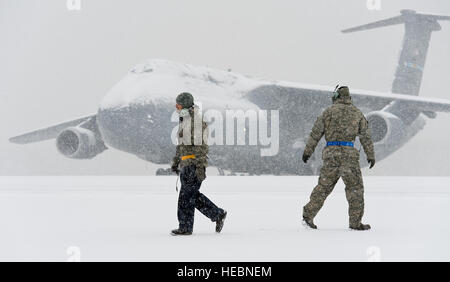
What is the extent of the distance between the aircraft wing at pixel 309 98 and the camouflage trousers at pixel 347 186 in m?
11.8

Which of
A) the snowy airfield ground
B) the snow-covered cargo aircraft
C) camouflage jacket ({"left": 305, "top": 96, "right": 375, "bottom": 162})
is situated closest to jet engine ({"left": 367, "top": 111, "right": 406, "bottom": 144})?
the snow-covered cargo aircraft

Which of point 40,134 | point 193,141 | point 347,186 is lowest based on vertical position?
point 40,134

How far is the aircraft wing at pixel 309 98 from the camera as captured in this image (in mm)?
16547

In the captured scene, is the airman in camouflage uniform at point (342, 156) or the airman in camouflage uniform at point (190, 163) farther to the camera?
the airman in camouflage uniform at point (342, 156)

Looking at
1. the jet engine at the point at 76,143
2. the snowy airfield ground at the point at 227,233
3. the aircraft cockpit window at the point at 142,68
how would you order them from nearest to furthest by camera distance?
the snowy airfield ground at the point at 227,233
the aircraft cockpit window at the point at 142,68
the jet engine at the point at 76,143

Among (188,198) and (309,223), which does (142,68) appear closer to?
(309,223)

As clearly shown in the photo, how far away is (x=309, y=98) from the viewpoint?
16.9m

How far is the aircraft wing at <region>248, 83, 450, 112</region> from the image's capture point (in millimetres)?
16547

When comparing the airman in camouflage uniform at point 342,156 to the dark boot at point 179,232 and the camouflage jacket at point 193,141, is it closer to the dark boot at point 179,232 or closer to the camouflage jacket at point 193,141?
the camouflage jacket at point 193,141

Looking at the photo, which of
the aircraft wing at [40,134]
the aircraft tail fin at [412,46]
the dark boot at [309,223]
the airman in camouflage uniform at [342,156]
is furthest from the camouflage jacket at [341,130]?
the aircraft tail fin at [412,46]

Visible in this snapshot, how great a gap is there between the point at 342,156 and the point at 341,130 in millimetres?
231

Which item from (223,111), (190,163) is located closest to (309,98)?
(223,111)

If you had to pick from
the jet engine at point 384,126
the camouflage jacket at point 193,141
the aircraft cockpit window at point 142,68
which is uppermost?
the aircraft cockpit window at point 142,68

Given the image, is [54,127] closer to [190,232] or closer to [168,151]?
[168,151]
